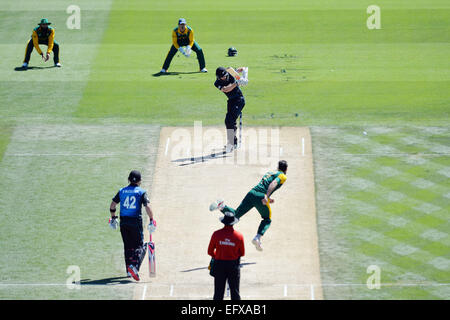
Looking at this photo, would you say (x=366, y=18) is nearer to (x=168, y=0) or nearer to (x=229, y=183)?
(x=168, y=0)

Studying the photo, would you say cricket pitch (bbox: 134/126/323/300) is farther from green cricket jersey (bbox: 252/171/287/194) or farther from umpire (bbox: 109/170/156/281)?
green cricket jersey (bbox: 252/171/287/194)

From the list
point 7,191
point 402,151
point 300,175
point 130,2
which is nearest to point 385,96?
point 402,151

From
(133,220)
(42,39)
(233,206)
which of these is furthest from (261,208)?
(42,39)

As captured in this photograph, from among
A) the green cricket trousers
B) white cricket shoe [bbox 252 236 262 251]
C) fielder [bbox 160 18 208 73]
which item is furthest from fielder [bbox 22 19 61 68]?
white cricket shoe [bbox 252 236 262 251]

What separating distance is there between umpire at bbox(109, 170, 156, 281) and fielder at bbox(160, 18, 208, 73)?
13.2m

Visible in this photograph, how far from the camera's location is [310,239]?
19.2 meters

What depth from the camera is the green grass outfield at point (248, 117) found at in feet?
61.0

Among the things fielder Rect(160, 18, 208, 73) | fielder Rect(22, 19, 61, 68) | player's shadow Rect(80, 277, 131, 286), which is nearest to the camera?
player's shadow Rect(80, 277, 131, 286)

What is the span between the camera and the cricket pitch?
17.4 metres

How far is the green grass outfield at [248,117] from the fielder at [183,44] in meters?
0.50

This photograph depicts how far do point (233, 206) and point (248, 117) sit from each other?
6.27 metres

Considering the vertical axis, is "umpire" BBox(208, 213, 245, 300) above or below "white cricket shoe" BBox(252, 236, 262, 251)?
below

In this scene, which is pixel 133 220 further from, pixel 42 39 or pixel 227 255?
pixel 42 39

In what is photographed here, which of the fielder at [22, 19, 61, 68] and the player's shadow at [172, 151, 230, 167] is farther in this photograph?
the fielder at [22, 19, 61, 68]
